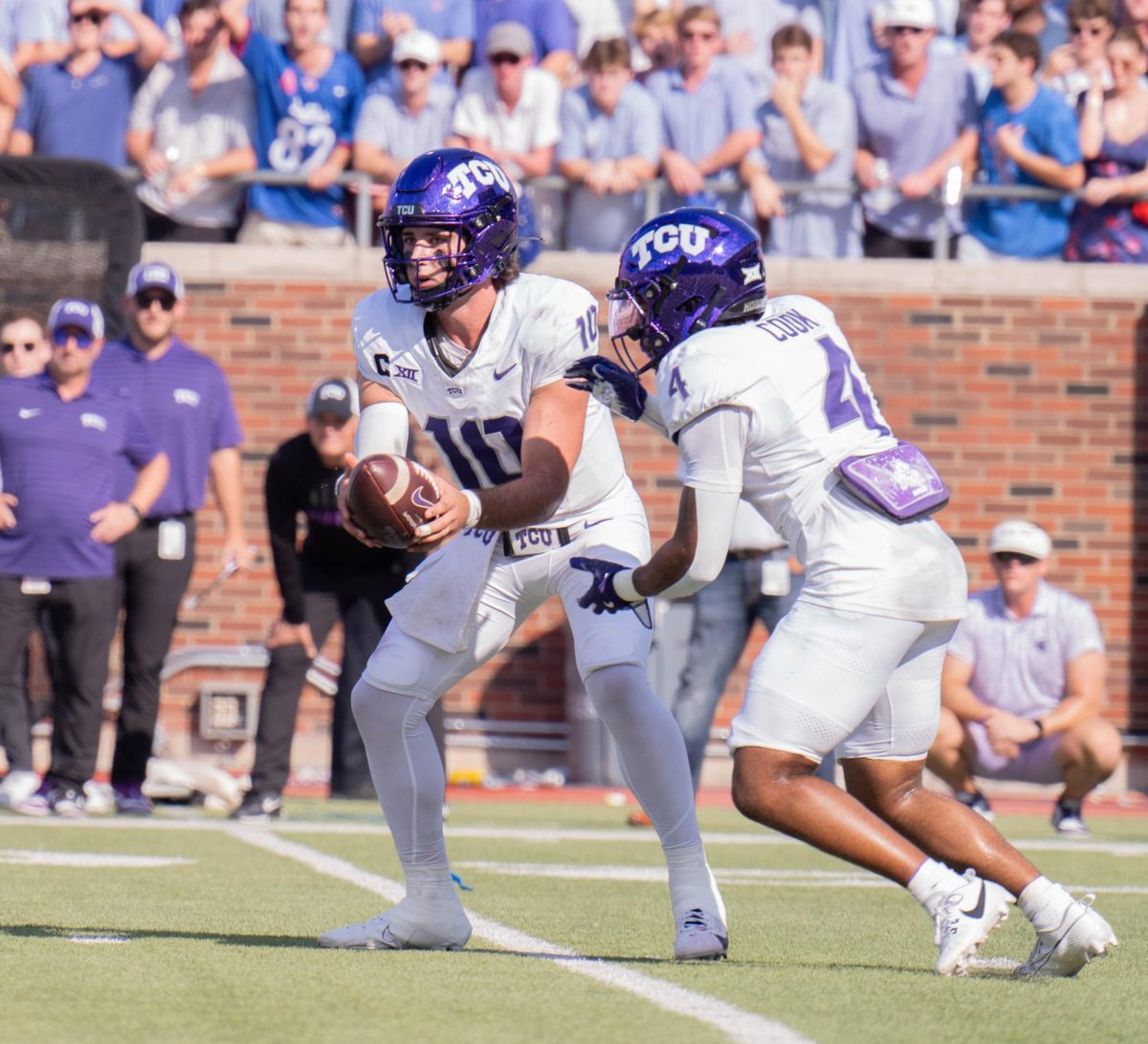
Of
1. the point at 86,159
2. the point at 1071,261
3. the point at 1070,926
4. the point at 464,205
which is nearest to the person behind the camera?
the point at 1070,926

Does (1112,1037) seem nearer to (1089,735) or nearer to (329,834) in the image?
(329,834)

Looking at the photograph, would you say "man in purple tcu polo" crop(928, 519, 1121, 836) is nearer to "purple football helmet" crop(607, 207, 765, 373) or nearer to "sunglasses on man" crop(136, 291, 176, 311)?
"sunglasses on man" crop(136, 291, 176, 311)

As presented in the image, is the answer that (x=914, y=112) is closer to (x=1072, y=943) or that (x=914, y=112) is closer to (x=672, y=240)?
(x=672, y=240)

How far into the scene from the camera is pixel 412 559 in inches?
346

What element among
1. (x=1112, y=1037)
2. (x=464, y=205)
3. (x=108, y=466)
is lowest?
(x=108, y=466)

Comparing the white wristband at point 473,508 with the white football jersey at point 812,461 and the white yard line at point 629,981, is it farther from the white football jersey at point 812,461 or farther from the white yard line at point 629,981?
the white yard line at point 629,981

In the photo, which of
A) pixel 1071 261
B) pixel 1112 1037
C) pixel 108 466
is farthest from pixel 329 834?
pixel 1071 261

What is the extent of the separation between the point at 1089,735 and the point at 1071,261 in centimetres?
369

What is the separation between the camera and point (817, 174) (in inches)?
442

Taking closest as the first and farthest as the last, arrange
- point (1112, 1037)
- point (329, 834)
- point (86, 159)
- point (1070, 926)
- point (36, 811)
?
point (1112, 1037) < point (1070, 926) < point (329, 834) < point (36, 811) < point (86, 159)

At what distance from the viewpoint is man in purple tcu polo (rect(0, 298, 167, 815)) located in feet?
27.7

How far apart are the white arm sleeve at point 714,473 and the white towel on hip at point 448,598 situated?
72 cm

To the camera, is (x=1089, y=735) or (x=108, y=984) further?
(x=1089, y=735)

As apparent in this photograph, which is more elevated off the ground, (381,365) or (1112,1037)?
(381,365)
